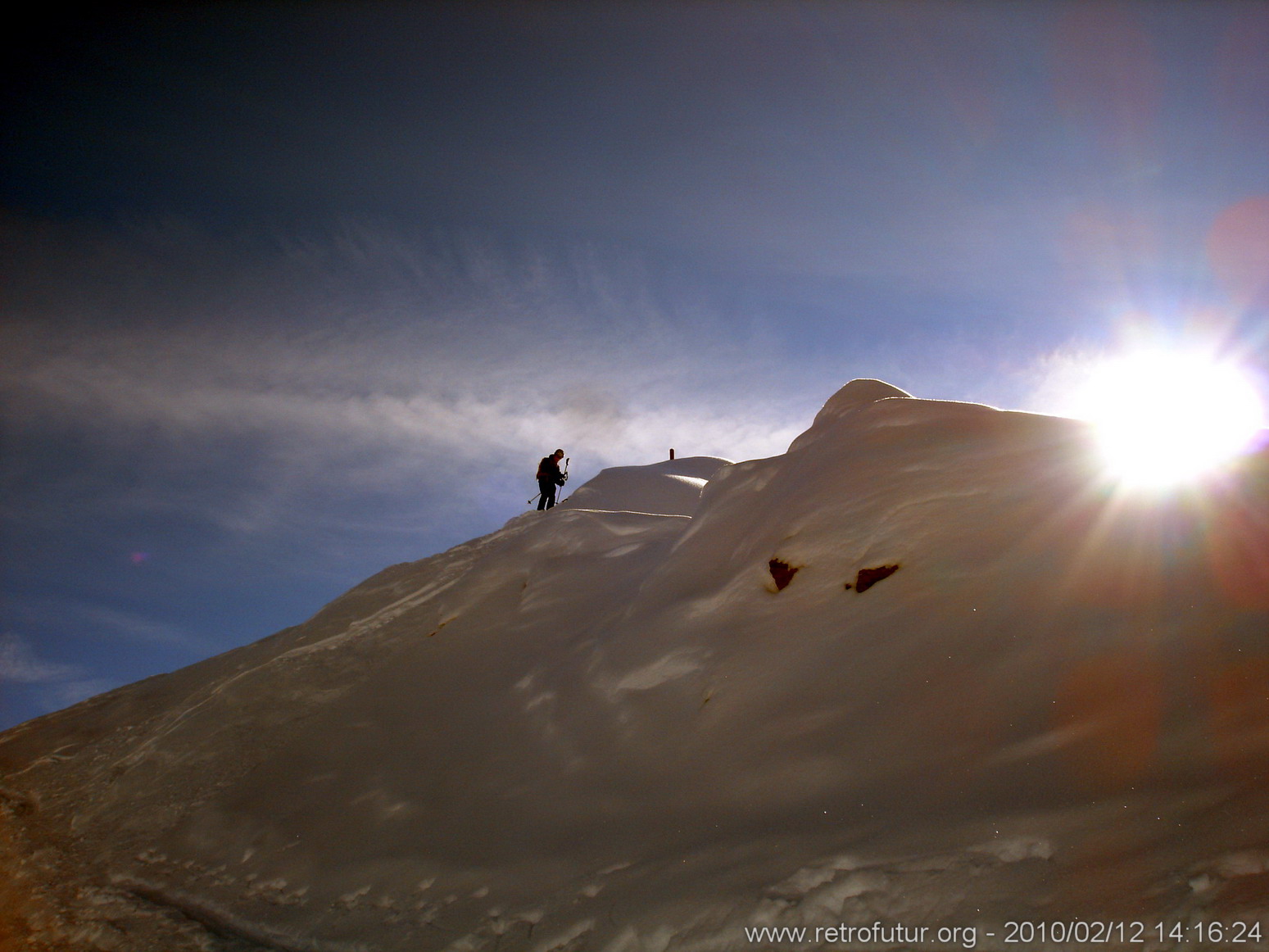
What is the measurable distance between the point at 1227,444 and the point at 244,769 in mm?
7467

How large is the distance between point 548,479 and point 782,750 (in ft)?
44.4

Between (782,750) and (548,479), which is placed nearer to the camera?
(782,750)

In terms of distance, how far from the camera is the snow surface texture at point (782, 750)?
2617mm

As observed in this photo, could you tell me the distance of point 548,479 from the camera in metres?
Result: 16.9

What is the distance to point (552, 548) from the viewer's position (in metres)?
8.49

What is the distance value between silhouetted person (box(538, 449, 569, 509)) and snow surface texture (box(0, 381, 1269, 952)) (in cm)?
951

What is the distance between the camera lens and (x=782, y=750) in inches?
146

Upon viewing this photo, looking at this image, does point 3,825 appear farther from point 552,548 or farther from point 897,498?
point 897,498

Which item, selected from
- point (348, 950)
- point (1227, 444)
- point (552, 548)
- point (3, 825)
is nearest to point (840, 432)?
point (1227, 444)

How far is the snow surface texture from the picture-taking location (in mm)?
2617

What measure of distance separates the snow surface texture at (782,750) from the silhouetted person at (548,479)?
951 cm

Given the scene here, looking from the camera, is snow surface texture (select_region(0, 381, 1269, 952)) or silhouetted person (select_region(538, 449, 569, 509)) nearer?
snow surface texture (select_region(0, 381, 1269, 952))

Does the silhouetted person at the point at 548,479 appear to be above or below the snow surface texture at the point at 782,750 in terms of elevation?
above

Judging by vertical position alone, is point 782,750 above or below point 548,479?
below
